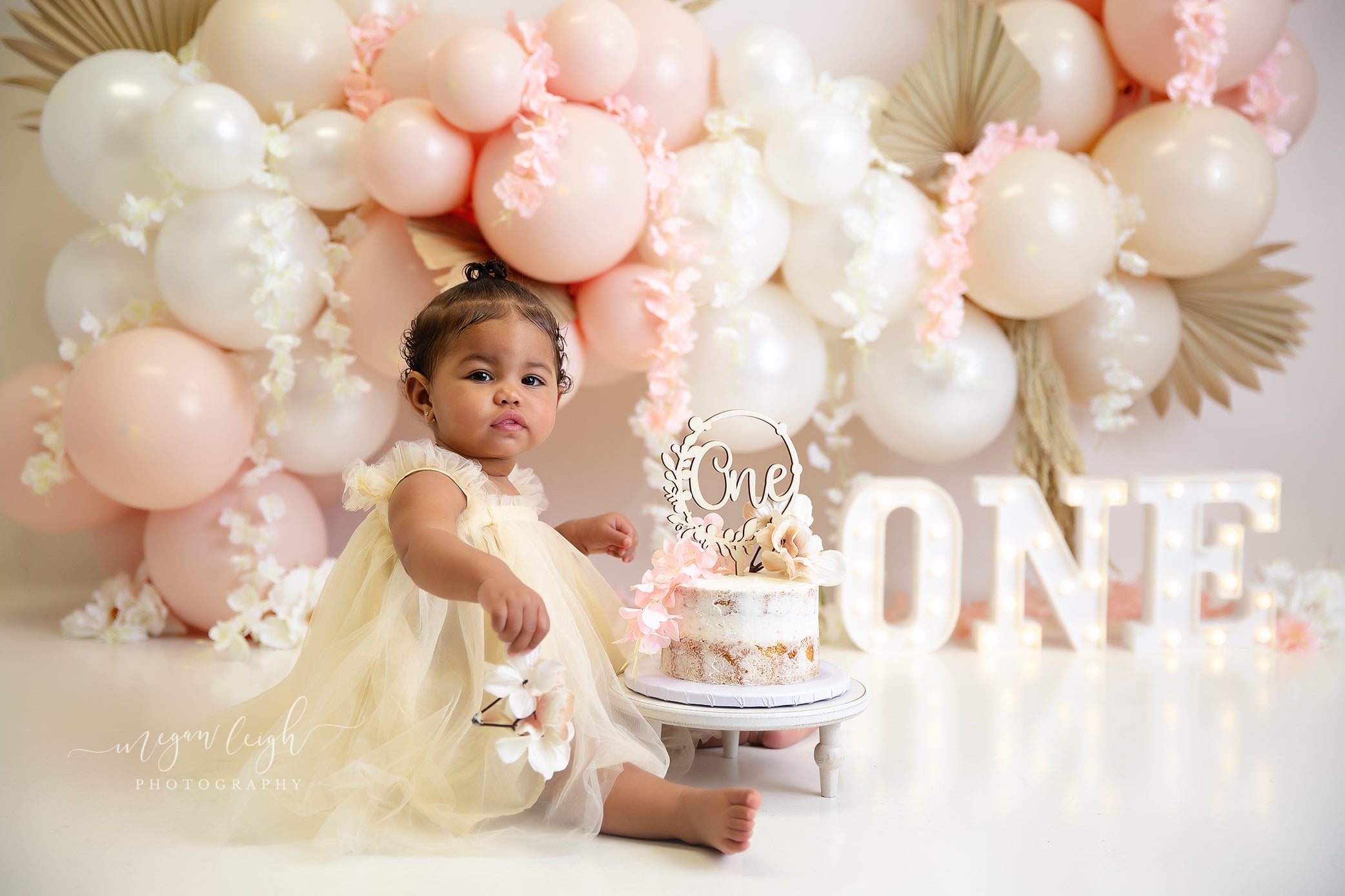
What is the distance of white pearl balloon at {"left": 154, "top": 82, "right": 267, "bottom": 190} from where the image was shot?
221 centimetres

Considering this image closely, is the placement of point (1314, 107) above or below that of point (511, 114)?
above

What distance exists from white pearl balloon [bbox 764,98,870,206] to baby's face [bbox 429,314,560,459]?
101 cm

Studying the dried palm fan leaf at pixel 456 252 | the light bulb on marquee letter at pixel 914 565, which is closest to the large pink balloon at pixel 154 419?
the dried palm fan leaf at pixel 456 252

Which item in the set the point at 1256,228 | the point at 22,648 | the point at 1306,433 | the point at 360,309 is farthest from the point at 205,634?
the point at 1306,433

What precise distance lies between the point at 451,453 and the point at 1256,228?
2.12 metres

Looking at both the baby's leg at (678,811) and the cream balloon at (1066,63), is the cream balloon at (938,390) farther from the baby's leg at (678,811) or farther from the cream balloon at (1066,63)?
the baby's leg at (678,811)

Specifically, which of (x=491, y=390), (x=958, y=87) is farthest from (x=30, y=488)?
(x=958, y=87)

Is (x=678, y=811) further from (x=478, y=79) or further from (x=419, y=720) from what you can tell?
(x=478, y=79)

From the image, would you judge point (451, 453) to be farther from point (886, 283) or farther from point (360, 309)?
point (886, 283)

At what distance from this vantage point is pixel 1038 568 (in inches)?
104

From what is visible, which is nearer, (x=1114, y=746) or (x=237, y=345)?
(x=1114, y=746)

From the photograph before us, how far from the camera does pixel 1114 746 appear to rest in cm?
A: 185

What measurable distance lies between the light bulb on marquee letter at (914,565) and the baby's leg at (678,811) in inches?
50.2

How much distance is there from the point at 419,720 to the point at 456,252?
118 cm
